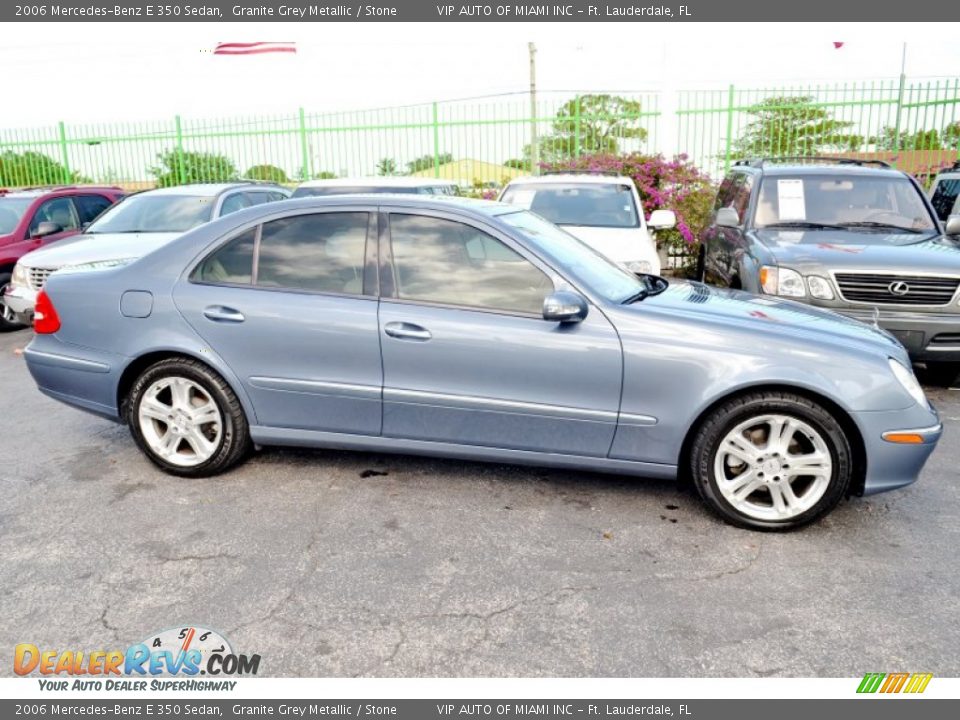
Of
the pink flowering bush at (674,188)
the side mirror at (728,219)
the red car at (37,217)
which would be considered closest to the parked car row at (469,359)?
the side mirror at (728,219)

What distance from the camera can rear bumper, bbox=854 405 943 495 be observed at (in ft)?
11.6

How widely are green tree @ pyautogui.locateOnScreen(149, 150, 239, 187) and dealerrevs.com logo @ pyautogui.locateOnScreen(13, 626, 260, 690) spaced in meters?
14.4

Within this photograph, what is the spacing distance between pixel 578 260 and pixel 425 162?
1090cm

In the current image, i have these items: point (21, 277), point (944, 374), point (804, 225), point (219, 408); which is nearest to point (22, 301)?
point (21, 277)

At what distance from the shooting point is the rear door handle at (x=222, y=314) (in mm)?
4086

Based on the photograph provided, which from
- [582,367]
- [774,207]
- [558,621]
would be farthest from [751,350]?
[774,207]

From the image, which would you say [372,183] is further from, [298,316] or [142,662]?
[142,662]

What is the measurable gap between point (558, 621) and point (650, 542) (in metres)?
0.82

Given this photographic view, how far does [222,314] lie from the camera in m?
4.10

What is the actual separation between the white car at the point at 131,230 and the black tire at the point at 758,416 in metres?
5.47

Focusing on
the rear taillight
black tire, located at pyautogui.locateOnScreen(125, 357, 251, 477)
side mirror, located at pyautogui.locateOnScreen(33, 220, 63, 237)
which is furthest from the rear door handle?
side mirror, located at pyautogui.locateOnScreen(33, 220, 63, 237)

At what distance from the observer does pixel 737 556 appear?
Result: 3469mm

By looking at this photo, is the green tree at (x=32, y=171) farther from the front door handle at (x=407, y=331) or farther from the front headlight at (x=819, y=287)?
the front headlight at (x=819, y=287)

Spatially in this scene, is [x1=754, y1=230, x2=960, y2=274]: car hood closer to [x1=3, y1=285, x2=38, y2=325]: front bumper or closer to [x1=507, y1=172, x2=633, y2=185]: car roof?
[x1=507, y1=172, x2=633, y2=185]: car roof
